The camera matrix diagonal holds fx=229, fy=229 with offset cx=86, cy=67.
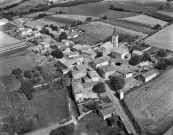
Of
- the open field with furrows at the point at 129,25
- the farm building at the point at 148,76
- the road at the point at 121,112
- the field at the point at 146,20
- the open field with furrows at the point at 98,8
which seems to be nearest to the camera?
the road at the point at 121,112

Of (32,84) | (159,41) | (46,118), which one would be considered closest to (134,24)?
(159,41)

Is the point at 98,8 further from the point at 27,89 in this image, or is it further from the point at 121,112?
the point at 121,112

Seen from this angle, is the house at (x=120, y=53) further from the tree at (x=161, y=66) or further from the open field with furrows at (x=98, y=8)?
the open field with furrows at (x=98, y=8)

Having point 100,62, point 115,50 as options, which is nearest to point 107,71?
point 100,62

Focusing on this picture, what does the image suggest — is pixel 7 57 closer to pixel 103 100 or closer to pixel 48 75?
pixel 48 75

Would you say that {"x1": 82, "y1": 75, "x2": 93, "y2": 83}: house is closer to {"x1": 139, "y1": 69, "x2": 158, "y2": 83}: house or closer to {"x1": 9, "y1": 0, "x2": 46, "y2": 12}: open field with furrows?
{"x1": 139, "y1": 69, "x2": 158, "y2": 83}: house

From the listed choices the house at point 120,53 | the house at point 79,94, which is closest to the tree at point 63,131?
the house at point 79,94

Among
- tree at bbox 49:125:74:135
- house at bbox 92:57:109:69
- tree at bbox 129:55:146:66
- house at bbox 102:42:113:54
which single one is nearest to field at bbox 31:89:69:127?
tree at bbox 49:125:74:135
